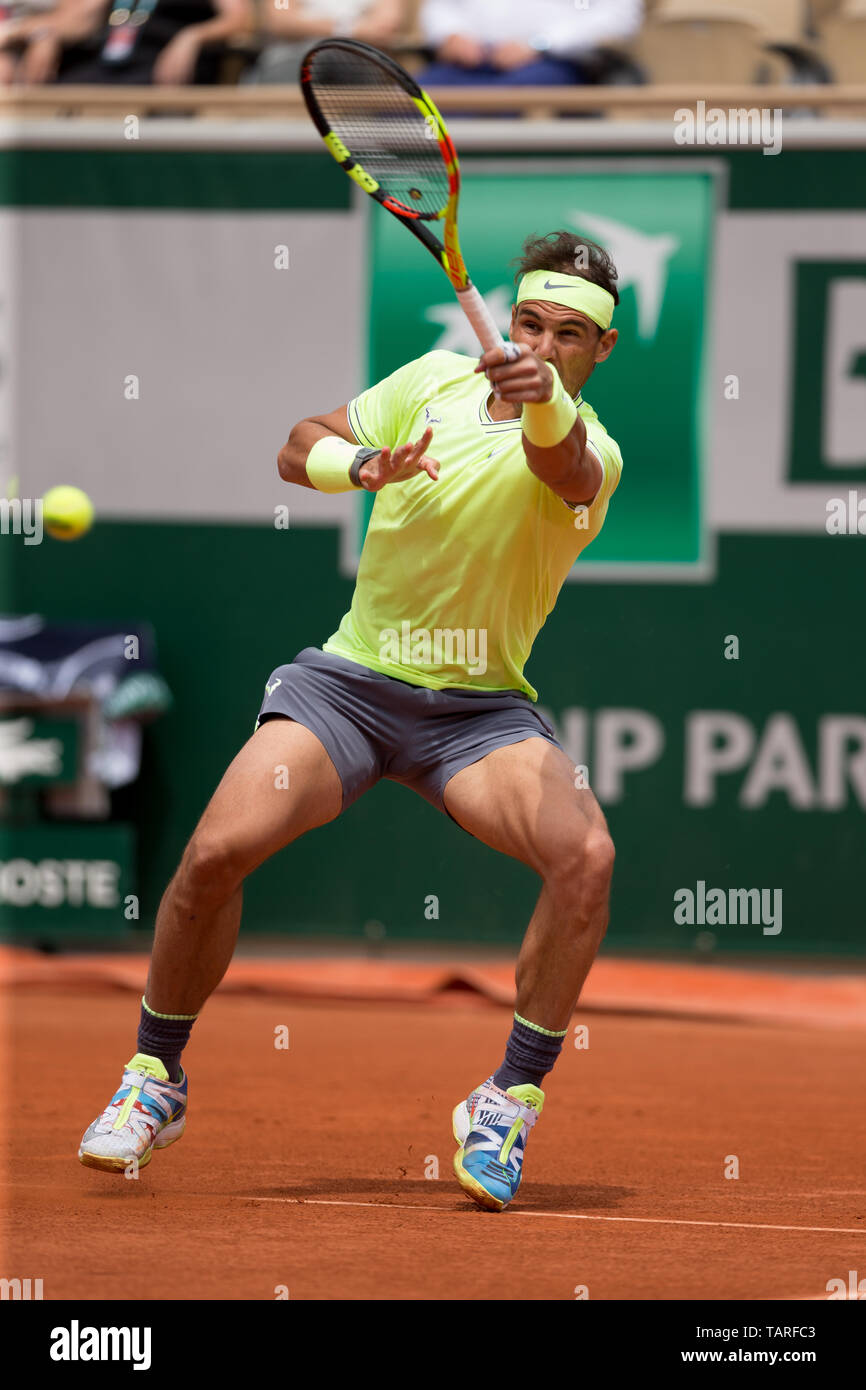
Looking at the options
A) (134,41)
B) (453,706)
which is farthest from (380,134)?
(134,41)

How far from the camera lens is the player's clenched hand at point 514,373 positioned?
3078mm

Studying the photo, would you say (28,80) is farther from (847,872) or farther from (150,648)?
(847,872)

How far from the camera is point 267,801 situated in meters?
3.43

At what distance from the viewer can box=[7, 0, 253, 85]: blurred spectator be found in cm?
717

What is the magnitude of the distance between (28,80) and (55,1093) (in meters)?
4.49

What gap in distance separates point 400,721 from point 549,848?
17.8 inches

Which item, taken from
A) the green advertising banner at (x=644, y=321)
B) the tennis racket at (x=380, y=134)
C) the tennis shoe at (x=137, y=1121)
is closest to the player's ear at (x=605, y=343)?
the tennis racket at (x=380, y=134)

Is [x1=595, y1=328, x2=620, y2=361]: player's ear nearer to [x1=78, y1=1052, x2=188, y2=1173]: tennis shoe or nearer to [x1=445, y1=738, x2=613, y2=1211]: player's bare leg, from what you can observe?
[x1=445, y1=738, x2=613, y2=1211]: player's bare leg

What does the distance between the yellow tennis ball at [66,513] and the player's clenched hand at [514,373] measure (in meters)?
3.80

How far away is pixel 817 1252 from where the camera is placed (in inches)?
122

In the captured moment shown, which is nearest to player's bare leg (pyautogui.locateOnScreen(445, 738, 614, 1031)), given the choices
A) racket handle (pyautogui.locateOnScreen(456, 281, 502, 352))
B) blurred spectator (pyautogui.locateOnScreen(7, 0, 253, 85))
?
racket handle (pyautogui.locateOnScreen(456, 281, 502, 352))

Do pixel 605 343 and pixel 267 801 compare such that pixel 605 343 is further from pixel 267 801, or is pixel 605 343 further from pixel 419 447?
pixel 267 801

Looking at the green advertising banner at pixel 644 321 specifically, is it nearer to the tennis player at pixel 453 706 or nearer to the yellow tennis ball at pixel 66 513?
the yellow tennis ball at pixel 66 513

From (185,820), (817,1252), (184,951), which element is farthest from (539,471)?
(185,820)
